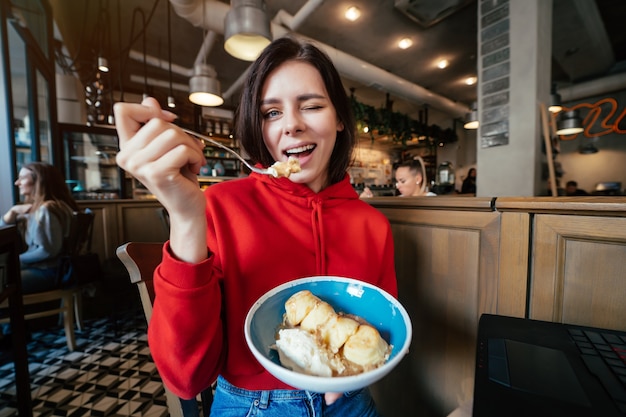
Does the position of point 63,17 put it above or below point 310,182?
above

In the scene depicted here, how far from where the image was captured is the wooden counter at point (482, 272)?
75 centimetres

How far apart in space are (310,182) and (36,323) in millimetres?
3473

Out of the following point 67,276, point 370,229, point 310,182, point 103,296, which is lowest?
point 103,296

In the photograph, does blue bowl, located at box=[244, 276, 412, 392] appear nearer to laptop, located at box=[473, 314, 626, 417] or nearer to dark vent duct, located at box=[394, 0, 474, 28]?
laptop, located at box=[473, 314, 626, 417]

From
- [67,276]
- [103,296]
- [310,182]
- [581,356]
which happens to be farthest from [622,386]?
[103,296]

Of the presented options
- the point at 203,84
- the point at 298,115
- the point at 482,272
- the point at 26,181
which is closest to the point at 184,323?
the point at 298,115

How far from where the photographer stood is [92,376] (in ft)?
6.89

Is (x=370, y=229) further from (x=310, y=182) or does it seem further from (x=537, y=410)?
(x=537, y=410)

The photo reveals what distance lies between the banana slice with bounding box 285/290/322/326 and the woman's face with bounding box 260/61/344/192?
1.44 ft

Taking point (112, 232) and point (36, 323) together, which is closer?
point (36, 323)

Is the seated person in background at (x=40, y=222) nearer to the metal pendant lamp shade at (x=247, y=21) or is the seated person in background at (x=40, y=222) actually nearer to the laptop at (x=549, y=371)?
the metal pendant lamp shade at (x=247, y=21)

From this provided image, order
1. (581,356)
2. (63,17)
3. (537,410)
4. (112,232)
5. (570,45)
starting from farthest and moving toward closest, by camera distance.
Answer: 1. (570,45)
2. (63,17)
3. (112,232)
4. (581,356)
5. (537,410)

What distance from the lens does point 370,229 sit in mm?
991

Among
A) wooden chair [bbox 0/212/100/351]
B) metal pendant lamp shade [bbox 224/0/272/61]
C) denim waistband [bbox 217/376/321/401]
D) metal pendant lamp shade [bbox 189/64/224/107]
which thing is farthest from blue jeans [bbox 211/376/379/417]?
metal pendant lamp shade [bbox 189/64/224/107]
